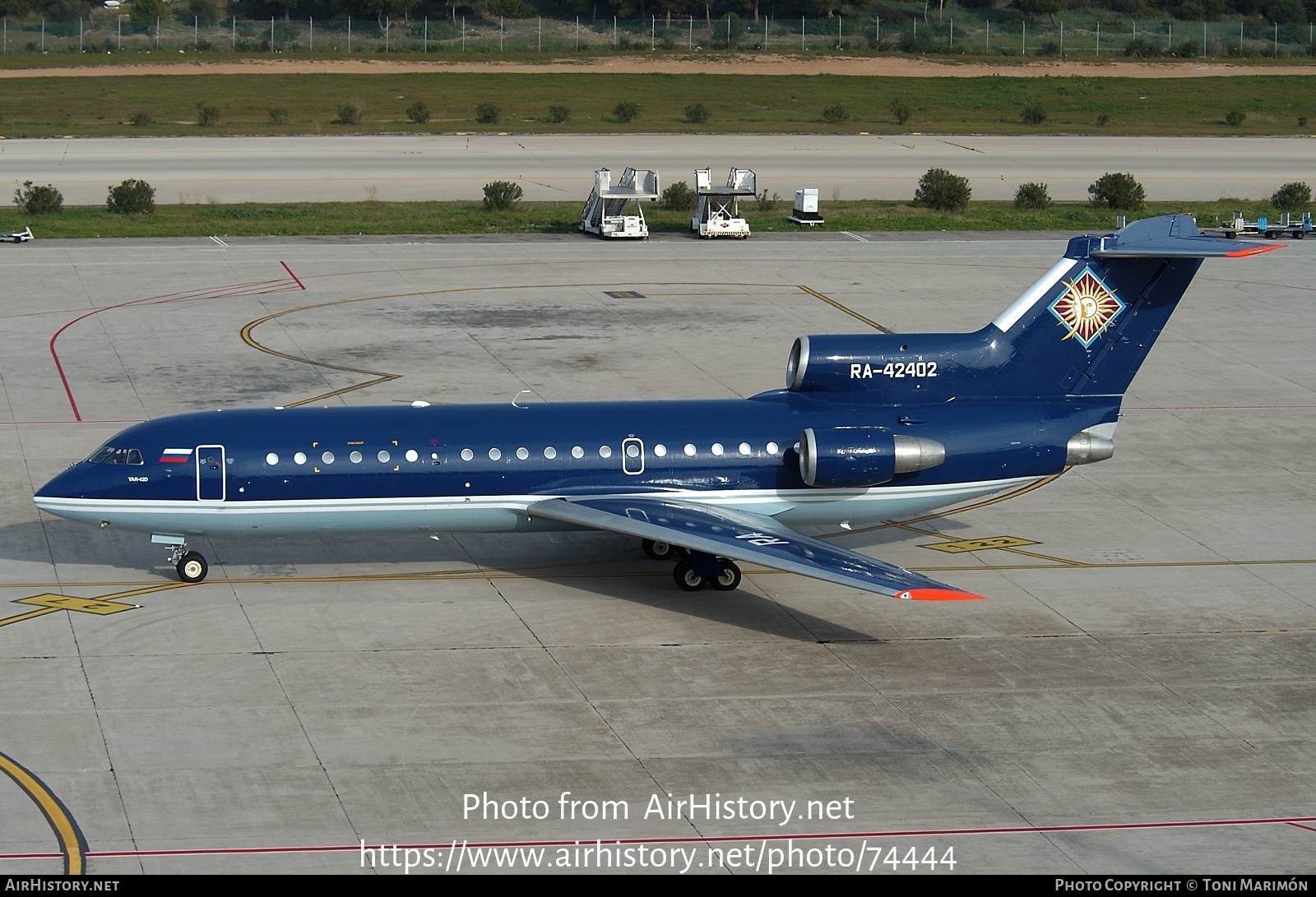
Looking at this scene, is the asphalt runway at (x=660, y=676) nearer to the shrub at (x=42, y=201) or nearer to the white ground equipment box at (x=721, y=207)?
the white ground equipment box at (x=721, y=207)

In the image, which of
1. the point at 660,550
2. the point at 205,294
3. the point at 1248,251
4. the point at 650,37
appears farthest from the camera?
the point at 650,37

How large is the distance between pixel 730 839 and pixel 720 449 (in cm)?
1031

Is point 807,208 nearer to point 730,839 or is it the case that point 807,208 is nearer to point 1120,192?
point 1120,192

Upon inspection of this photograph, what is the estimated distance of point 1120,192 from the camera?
234 feet

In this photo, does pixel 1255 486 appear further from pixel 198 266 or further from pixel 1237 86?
pixel 1237 86

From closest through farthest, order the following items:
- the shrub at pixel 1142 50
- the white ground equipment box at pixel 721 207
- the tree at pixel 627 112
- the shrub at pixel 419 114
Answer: the white ground equipment box at pixel 721 207 → the shrub at pixel 419 114 → the tree at pixel 627 112 → the shrub at pixel 1142 50

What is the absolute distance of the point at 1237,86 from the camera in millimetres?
120375

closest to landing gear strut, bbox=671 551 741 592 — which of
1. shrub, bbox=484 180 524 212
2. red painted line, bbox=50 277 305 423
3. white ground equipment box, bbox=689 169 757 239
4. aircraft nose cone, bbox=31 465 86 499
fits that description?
aircraft nose cone, bbox=31 465 86 499

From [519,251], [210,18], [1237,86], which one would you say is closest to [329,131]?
[519,251]

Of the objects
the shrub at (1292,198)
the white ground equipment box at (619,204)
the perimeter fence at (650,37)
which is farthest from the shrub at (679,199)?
the perimeter fence at (650,37)

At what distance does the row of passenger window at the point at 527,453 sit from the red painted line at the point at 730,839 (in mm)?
9753

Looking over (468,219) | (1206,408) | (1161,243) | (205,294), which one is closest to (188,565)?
(1161,243)

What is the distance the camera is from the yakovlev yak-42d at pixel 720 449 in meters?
26.8

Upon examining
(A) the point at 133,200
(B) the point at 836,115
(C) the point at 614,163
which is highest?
(B) the point at 836,115
